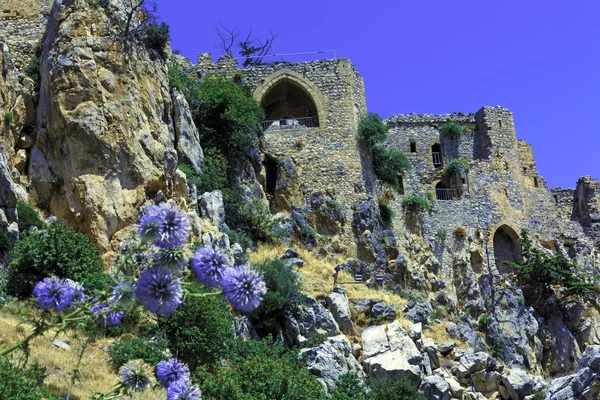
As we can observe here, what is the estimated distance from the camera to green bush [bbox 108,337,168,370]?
1527 cm

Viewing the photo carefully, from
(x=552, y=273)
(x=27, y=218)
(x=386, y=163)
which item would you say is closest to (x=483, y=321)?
(x=552, y=273)

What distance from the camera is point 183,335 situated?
17266mm

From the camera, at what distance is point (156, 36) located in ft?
80.0

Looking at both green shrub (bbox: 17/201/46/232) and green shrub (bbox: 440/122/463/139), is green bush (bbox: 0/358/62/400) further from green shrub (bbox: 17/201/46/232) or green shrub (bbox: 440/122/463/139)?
green shrub (bbox: 440/122/463/139)

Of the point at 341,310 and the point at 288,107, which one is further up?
the point at 288,107

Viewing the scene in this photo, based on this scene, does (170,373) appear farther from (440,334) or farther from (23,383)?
(440,334)

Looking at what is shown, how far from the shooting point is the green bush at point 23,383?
10562 millimetres

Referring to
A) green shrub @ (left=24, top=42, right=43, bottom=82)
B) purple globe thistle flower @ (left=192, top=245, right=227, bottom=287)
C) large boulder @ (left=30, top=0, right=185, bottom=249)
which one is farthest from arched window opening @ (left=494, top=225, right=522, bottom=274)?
purple globe thistle flower @ (left=192, top=245, right=227, bottom=287)

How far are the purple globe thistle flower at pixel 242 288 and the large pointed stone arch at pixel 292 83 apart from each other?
23880mm

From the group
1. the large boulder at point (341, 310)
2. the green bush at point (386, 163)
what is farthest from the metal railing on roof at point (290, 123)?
the large boulder at point (341, 310)

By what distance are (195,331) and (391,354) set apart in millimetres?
6696

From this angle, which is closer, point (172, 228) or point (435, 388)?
point (172, 228)

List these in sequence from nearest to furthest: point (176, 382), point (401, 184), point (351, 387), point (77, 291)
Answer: point (176, 382) < point (77, 291) < point (351, 387) < point (401, 184)

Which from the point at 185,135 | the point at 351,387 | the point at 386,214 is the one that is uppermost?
the point at 185,135
